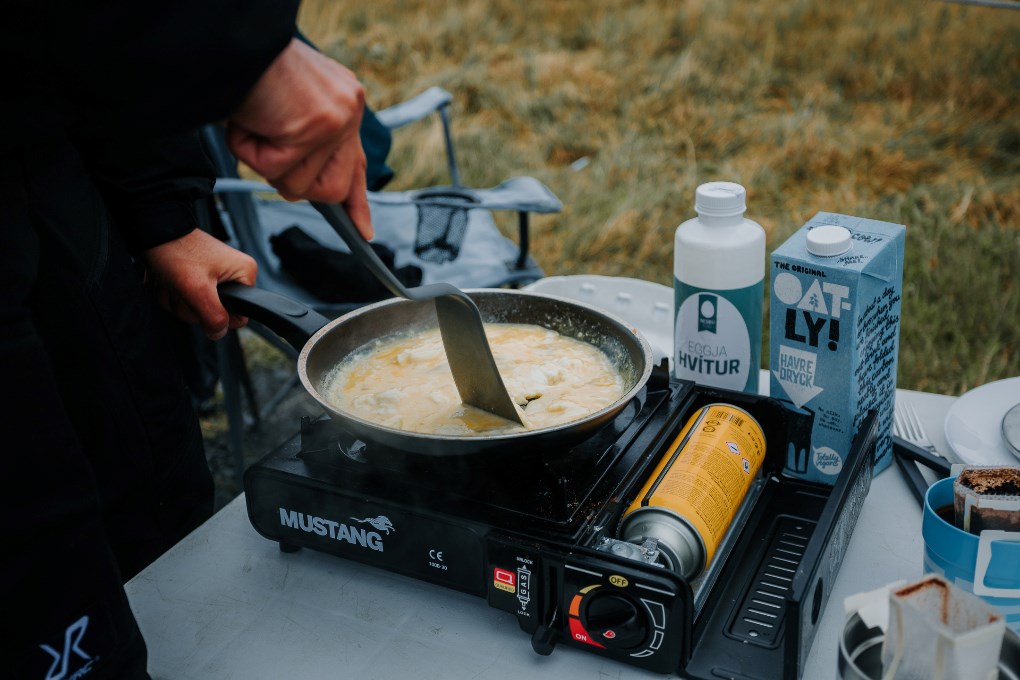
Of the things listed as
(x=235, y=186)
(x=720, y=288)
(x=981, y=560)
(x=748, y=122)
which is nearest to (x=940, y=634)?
(x=981, y=560)

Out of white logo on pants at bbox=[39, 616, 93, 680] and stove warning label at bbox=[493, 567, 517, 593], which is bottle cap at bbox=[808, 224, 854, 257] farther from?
white logo on pants at bbox=[39, 616, 93, 680]

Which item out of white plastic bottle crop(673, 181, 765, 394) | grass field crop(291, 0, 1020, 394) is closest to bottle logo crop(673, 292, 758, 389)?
white plastic bottle crop(673, 181, 765, 394)

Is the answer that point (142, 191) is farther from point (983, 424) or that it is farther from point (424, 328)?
point (983, 424)

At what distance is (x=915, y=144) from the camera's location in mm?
5074

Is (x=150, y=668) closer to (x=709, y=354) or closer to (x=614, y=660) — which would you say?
(x=614, y=660)

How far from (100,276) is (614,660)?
0.89 m

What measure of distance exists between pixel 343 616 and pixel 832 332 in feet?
2.56

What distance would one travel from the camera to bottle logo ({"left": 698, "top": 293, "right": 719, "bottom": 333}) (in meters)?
1.41

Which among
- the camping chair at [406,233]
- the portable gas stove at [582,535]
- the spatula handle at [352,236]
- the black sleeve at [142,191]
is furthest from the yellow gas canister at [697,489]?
the camping chair at [406,233]

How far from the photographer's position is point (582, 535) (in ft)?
3.56

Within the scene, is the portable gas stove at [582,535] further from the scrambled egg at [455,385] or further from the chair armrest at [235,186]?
the chair armrest at [235,186]

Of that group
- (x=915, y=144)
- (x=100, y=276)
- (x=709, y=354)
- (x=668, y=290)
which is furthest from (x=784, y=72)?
(x=100, y=276)

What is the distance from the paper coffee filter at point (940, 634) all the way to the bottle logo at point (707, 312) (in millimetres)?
677

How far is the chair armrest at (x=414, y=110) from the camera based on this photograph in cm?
320
